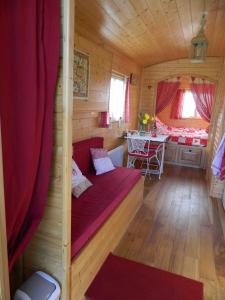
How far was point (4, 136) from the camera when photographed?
1.09 meters

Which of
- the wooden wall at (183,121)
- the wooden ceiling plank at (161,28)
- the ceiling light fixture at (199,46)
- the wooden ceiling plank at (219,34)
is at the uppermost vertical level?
the wooden ceiling plank at (219,34)

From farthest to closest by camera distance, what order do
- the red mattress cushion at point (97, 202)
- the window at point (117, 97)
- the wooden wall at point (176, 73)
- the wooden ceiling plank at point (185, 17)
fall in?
the wooden wall at point (176, 73) < the window at point (117, 97) < the wooden ceiling plank at point (185, 17) < the red mattress cushion at point (97, 202)

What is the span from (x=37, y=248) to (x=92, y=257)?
49 centimetres

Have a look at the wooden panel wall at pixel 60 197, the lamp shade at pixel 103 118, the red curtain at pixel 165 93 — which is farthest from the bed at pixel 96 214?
the red curtain at pixel 165 93

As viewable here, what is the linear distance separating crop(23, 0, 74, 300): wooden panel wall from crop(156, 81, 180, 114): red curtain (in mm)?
5307

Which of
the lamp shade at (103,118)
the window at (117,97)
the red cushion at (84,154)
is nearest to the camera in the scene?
the red cushion at (84,154)

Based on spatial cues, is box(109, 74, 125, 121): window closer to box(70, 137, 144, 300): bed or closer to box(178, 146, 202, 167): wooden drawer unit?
box(70, 137, 144, 300): bed

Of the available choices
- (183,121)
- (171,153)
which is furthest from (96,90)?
(183,121)

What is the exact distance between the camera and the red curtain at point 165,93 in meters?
6.35

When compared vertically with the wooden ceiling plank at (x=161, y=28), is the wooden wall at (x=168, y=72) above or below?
below

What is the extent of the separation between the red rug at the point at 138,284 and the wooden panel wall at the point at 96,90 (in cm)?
166

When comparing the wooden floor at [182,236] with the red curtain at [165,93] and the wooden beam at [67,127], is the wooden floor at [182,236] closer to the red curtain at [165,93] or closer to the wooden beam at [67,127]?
the wooden beam at [67,127]

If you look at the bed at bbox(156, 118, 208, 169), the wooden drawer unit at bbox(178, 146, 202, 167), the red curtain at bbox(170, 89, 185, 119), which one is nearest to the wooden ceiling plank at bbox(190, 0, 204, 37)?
the bed at bbox(156, 118, 208, 169)

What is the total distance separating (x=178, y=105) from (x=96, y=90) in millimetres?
4695
